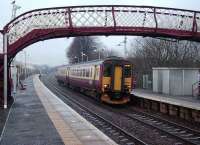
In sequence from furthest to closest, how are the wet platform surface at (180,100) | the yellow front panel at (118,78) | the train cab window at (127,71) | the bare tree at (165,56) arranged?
the bare tree at (165,56) < the train cab window at (127,71) < the yellow front panel at (118,78) < the wet platform surface at (180,100)

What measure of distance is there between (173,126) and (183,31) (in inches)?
277

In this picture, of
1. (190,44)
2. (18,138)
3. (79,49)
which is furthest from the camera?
(79,49)

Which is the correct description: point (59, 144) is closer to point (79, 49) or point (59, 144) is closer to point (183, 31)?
point (183, 31)

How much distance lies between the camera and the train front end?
29297mm

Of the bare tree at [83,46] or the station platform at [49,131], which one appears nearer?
the station platform at [49,131]

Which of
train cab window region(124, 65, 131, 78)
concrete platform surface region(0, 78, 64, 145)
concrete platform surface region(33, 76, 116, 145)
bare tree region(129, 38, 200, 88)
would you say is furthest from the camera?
bare tree region(129, 38, 200, 88)

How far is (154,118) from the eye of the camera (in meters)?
22.2

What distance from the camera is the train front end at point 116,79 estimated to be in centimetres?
2930

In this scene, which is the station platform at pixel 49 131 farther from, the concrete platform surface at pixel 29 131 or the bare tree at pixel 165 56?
the bare tree at pixel 165 56

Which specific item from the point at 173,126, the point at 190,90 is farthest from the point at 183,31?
the point at 190,90

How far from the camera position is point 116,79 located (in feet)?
96.6

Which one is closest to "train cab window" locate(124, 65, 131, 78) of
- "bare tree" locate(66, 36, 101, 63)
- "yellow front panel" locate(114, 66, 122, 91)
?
"yellow front panel" locate(114, 66, 122, 91)

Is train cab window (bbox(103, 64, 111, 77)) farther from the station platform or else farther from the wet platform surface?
the station platform

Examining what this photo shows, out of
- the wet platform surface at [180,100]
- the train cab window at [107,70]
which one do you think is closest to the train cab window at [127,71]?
the train cab window at [107,70]
